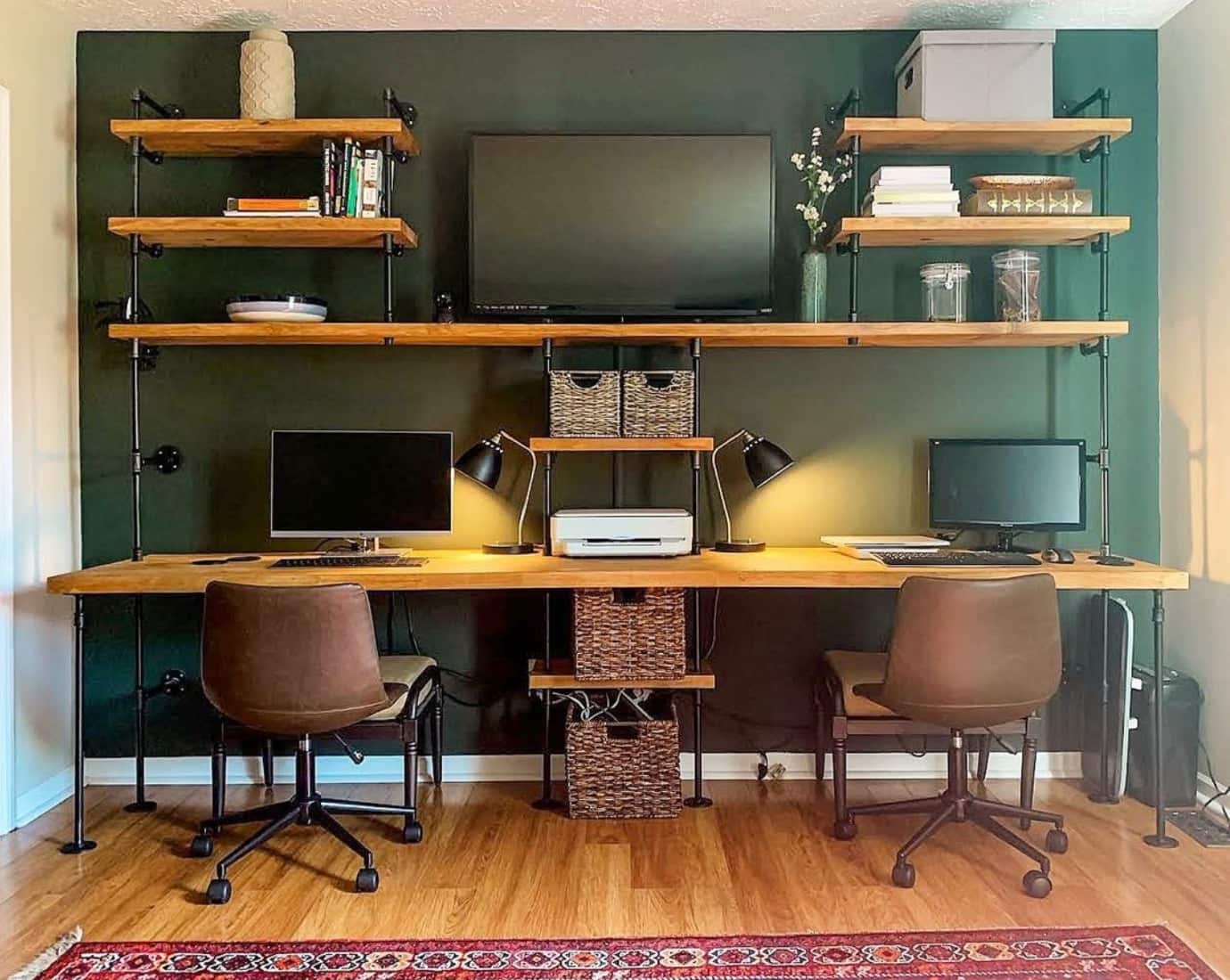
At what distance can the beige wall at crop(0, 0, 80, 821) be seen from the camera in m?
3.03

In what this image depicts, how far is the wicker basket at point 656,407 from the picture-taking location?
317 centimetres

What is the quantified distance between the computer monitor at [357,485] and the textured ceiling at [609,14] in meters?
1.35

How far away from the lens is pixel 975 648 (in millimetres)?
2514

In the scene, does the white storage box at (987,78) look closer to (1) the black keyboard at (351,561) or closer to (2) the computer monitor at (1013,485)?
(2) the computer monitor at (1013,485)

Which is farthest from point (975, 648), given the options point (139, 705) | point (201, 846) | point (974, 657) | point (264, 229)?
point (139, 705)

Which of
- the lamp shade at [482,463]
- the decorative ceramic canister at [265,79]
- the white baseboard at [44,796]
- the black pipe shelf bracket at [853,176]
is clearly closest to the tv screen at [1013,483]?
the black pipe shelf bracket at [853,176]

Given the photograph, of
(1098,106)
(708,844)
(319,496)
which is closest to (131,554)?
(319,496)

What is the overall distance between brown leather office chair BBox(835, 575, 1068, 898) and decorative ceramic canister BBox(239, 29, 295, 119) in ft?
7.73

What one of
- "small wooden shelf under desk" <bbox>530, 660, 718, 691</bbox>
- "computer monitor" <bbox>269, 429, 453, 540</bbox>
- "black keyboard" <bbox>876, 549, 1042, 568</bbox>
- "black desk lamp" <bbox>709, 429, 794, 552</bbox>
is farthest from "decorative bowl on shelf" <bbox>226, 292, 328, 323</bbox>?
"black keyboard" <bbox>876, 549, 1042, 568</bbox>

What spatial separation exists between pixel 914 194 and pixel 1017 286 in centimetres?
45

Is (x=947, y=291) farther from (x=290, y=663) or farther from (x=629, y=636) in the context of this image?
(x=290, y=663)

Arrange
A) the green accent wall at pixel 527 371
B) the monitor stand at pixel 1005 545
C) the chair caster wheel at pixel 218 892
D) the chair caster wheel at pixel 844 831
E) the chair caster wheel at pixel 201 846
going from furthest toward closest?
the green accent wall at pixel 527 371
the monitor stand at pixel 1005 545
the chair caster wheel at pixel 844 831
the chair caster wheel at pixel 201 846
the chair caster wheel at pixel 218 892

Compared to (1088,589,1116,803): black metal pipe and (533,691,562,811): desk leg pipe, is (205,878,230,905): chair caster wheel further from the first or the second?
(1088,589,1116,803): black metal pipe

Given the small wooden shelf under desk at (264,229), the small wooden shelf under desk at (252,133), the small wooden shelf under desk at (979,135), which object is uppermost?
the small wooden shelf under desk at (979,135)
